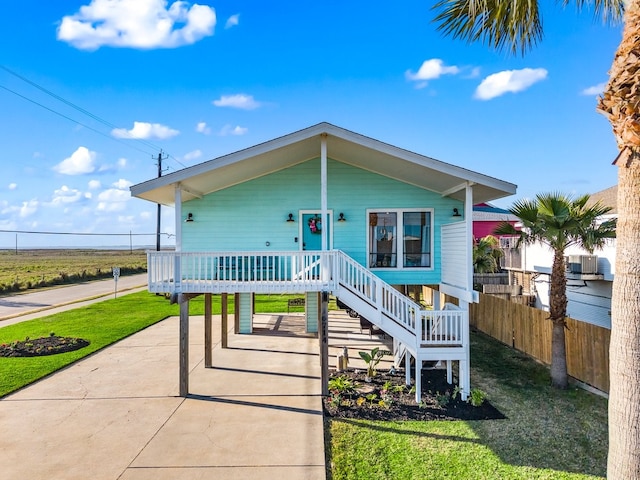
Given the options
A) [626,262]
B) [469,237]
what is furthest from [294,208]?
[626,262]

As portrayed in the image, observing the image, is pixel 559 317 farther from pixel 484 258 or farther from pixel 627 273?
pixel 484 258

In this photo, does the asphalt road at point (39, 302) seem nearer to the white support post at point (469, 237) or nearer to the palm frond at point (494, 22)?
the white support post at point (469, 237)

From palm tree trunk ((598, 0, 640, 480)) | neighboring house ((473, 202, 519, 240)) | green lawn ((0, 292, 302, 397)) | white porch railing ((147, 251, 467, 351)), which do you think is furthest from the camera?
neighboring house ((473, 202, 519, 240))

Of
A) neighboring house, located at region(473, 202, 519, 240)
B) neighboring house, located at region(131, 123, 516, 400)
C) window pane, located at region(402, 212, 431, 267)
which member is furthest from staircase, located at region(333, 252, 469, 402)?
neighboring house, located at region(473, 202, 519, 240)

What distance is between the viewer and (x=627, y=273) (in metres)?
3.99

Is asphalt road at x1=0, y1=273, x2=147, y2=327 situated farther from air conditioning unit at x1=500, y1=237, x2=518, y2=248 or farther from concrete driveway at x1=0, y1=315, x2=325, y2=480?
air conditioning unit at x1=500, y1=237, x2=518, y2=248

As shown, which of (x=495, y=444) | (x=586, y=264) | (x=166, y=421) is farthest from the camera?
(x=586, y=264)

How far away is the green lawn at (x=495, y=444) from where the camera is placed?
5.86m

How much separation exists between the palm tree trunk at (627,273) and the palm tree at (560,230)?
518 centimetres

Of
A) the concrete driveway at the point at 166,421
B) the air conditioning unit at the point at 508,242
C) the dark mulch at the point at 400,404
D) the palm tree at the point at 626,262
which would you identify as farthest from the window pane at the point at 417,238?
the air conditioning unit at the point at 508,242

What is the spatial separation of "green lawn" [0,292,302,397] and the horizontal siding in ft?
16.1

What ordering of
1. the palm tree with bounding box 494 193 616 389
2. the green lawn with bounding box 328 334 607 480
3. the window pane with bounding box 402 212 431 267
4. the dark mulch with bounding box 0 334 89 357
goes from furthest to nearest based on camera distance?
the dark mulch with bounding box 0 334 89 357, the window pane with bounding box 402 212 431 267, the palm tree with bounding box 494 193 616 389, the green lawn with bounding box 328 334 607 480

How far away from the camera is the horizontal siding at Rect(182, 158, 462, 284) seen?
34.2ft

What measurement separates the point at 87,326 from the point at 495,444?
1529cm
